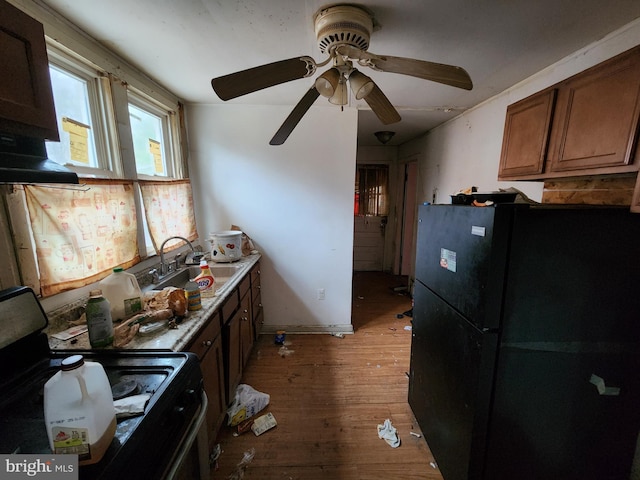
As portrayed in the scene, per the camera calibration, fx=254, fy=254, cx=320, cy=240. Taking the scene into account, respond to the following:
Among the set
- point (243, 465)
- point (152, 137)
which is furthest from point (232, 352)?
point (152, 137)

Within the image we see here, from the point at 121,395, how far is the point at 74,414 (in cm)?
25

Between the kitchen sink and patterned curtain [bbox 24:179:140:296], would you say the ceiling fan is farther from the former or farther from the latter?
the kitchen sink

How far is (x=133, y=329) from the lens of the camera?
111 centimetres

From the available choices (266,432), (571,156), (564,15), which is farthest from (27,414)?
(564,15)

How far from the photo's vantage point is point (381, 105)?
1.34 meters

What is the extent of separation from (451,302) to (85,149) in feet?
7.14

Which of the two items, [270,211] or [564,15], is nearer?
[564,15]

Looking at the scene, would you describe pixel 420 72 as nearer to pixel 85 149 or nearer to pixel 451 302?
pixel 451 302

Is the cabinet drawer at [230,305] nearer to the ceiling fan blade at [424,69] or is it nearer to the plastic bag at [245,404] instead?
the plastic bag at [245,404]

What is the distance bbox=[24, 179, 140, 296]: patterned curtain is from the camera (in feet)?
3.71

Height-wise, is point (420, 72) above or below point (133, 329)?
above

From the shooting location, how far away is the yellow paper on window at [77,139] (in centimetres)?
135

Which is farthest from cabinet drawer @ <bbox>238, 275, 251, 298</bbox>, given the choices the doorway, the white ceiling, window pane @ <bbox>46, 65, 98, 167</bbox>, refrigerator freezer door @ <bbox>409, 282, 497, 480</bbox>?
the doorway

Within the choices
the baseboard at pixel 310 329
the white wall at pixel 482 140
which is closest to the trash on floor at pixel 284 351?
the baseboard at pixel 310 329
